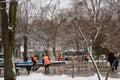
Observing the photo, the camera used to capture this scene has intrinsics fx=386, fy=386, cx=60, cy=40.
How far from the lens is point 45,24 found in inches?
2405

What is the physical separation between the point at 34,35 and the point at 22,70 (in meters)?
23.2

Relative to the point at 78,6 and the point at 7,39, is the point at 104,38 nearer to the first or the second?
the point at 78,6

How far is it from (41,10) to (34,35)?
36.2 m

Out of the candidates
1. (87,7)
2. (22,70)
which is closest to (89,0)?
(87,7)

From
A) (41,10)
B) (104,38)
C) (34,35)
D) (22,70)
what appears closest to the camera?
(41,10)

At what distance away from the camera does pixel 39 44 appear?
195ft

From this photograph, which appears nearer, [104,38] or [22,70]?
[22,70]

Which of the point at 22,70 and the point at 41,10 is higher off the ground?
the point at 41,10

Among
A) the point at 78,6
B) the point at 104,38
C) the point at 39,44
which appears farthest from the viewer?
the point at 39,44

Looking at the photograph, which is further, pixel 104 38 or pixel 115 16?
pixel 115 16

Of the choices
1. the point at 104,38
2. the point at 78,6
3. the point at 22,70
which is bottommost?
the point at 22,70

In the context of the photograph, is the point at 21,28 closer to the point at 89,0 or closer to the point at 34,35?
the point at 34,35

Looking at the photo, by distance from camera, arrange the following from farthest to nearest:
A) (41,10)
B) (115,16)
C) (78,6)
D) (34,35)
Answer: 1. (34,35)
2. (78,6)
3. (115,16)
4. (41,10)

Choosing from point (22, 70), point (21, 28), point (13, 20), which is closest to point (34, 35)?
point (21, 28)
